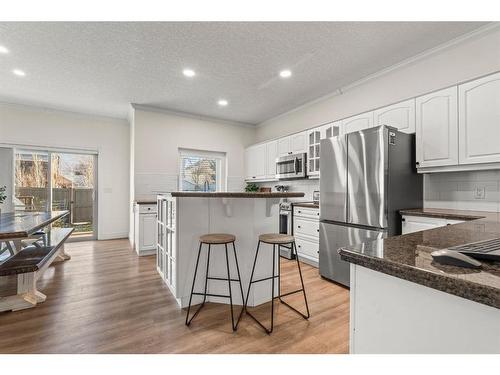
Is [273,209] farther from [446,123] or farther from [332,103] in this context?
[332,103]

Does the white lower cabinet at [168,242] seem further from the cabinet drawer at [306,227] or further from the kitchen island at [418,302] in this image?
the cabinet drawer at [306,227]

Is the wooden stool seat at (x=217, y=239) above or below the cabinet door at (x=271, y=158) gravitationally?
below

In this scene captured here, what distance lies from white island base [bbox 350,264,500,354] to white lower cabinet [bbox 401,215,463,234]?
2.03 metres

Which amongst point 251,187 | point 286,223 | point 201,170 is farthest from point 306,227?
point 201,170

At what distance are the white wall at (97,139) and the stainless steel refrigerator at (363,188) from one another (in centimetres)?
453

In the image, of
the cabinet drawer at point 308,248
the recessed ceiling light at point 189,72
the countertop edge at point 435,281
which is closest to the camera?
the countertop edge at point 435,281

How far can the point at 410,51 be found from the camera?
113 inches

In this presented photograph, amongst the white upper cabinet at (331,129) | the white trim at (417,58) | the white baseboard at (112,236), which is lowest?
the white baseboard at (112,236)

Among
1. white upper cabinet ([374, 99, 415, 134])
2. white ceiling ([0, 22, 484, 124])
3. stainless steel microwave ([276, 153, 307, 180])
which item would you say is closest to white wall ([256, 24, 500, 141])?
white ceiling ([0, 22, 484, 124])

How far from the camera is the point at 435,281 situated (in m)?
0.57

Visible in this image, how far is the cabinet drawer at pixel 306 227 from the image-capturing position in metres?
3.61

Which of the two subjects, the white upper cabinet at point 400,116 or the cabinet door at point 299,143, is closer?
the white upper cabinet at point 400,116

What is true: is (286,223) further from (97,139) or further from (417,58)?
(97,139)

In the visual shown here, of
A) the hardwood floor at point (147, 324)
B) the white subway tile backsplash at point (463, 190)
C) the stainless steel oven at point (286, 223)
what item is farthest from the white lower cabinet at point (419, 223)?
the stainless steel oven at point (286, 223)
